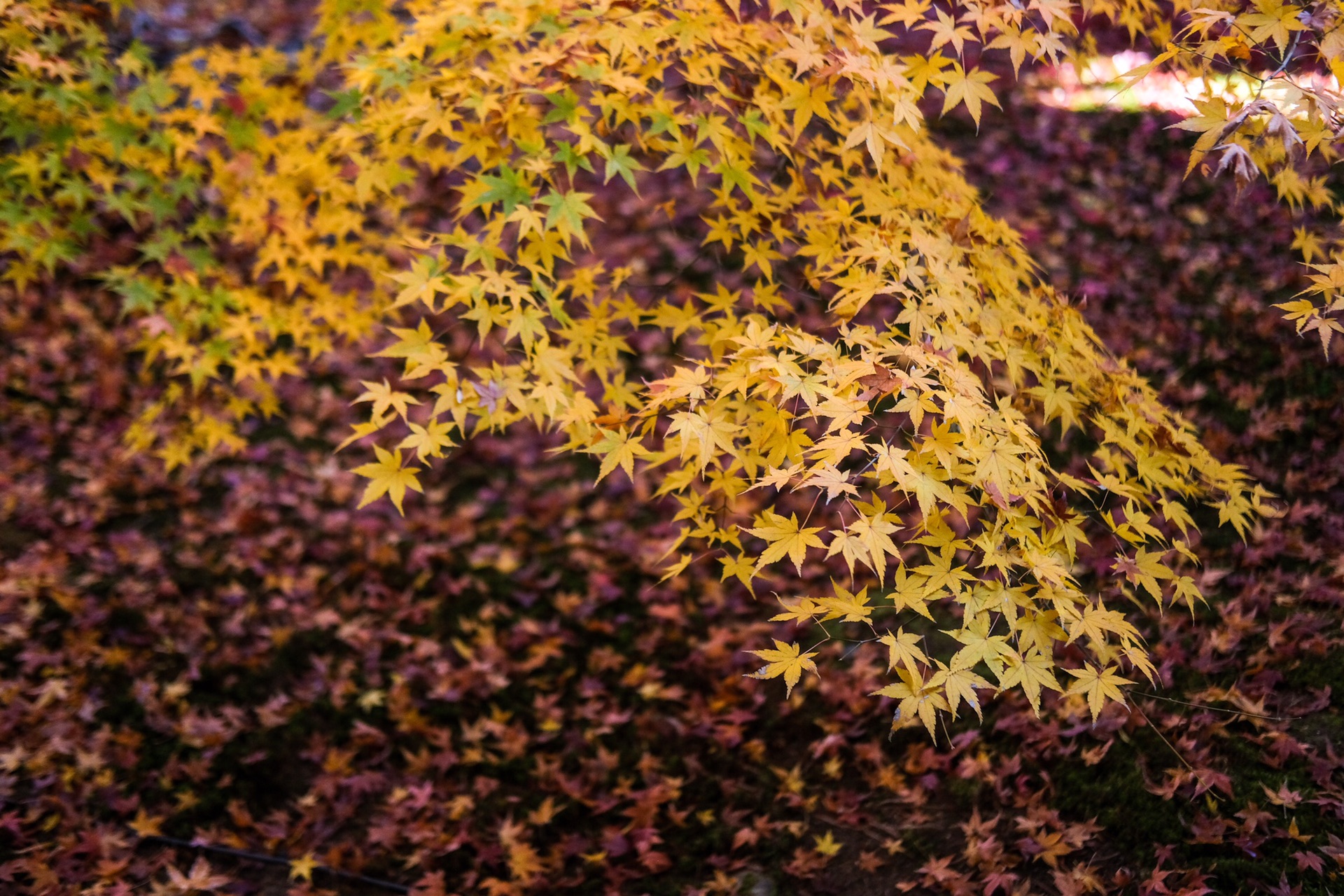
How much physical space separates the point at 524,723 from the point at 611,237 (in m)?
3.87

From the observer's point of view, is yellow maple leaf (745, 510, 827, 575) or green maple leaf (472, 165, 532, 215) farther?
green maple leaf (472, 165, 532, 215)

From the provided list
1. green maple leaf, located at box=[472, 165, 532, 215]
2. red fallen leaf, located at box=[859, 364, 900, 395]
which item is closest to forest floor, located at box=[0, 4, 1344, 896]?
red fallen leaf, located at box=[859, 364, 900, 395]

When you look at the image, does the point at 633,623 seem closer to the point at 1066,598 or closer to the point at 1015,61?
the point at 1066,598

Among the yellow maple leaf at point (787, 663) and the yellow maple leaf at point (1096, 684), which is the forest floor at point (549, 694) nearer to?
the yellow maple leaf at point (1096, 684)

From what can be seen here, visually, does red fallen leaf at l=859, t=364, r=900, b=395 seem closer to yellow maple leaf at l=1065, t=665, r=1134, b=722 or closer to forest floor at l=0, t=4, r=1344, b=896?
yellow maple leaf at l=1065, t=665, r=1134, b=722

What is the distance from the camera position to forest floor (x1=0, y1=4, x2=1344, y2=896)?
10.4 ft

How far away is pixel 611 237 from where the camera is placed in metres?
6.50

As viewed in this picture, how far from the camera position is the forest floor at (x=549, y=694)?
316 cm

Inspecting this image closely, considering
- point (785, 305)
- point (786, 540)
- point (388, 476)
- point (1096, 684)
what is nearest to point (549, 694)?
point (388, 476)

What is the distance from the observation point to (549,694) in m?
4.14

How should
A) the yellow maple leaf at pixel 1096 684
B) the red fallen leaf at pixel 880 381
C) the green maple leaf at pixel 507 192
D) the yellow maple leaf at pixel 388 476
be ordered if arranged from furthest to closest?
1. the green maple leaf at pixel 507 192
2. the yellow maple leaf at pixel 388 476
3. the yellow maple leaf at pixel 1096 684
4. the red fallen leaf at pixel 880 381

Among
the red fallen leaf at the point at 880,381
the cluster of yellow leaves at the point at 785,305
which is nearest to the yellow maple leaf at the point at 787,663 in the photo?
the cluster of yellow leaves at the point at 785,305

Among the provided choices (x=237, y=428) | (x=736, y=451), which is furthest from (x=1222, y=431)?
(x=237, y=428)

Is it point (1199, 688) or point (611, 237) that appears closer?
point (1199, 688)
